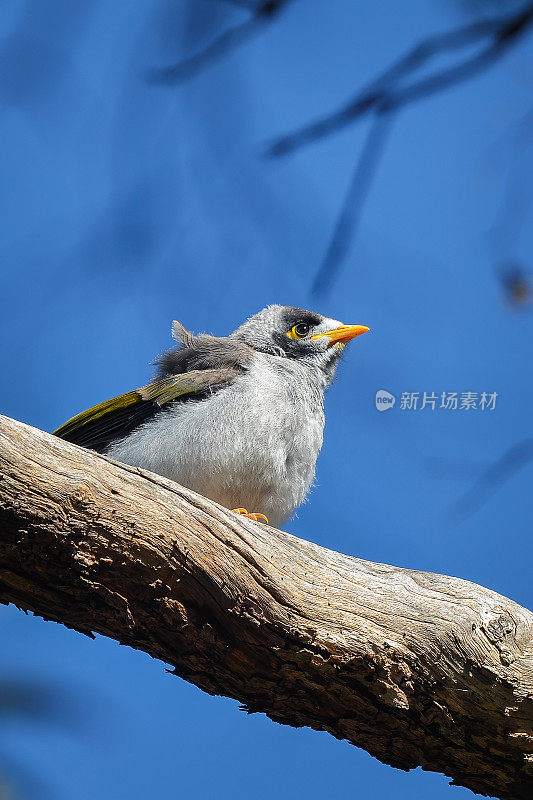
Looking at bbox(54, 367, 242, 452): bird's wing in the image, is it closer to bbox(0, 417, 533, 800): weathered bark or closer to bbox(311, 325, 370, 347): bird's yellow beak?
bbox(311, 325, 370, 347): bird's yellow beak

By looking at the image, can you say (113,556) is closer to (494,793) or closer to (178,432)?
(178,432)

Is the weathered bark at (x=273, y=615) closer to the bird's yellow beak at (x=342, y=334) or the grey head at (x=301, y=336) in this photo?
the grey head at (x=301, y=336)

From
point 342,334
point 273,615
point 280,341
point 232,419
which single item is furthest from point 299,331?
point 273,615

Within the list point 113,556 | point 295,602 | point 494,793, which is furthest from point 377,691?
point 113,556

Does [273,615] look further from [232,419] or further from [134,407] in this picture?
[134,407]

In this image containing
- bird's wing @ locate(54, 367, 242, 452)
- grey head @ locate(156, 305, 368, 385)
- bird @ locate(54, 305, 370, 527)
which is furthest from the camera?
grey head @ locate(156, 305, 368, 385)

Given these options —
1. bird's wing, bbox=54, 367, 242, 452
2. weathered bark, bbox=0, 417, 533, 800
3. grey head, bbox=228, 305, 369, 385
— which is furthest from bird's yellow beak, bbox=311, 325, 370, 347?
weathered bark, bbox=0, 417, 533, 800

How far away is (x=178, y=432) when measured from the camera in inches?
154

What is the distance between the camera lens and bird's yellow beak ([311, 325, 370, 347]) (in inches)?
188

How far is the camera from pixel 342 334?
15.7 ft

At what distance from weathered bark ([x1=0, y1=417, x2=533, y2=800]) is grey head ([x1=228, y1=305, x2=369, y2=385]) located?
1.83 metres

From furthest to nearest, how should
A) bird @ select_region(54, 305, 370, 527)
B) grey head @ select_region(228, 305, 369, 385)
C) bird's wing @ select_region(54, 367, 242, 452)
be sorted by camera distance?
grey head @ select_region(228, 305, 369, 385) → bird's wing @ select_region(54, 367, 242, 452) → bird @ select_region(54, 305, 370, 527)

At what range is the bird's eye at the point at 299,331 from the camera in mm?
4805

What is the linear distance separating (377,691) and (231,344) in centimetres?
225
